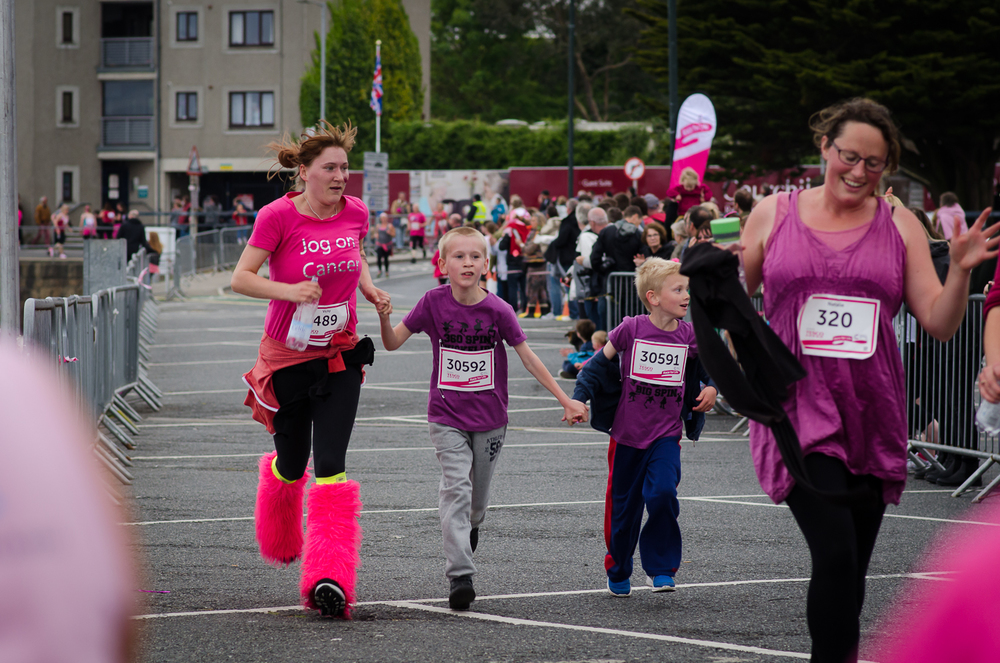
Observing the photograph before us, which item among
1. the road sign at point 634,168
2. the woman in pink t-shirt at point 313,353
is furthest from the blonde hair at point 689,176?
the road sign at point 634,168

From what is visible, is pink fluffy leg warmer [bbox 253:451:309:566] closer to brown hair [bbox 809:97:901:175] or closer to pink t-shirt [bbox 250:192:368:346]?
pink t-shirt [bbox 250:192:368:346]

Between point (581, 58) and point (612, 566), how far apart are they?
66.5 m

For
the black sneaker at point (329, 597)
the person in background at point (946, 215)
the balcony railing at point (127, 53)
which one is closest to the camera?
the black sneaker at point (329, 597)

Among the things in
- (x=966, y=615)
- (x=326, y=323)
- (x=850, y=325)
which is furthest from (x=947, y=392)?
(x=966, y=615)

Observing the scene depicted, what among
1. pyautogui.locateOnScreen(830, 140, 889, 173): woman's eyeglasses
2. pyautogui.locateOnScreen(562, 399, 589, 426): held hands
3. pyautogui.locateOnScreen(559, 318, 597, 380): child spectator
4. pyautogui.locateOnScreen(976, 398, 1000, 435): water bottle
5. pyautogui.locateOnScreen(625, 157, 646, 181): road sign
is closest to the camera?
pyautogui.locateOnScreen(830, 140, 889, 173): woman's eyeglasses

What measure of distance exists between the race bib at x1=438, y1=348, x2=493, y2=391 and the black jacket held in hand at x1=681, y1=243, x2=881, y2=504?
1.87 meters

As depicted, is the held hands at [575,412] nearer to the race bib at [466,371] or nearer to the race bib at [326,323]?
the race bib at [466,371]

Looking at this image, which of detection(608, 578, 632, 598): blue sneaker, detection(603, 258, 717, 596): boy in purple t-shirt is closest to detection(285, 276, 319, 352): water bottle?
detection(603, 258, 717, 596): boy in purple t-shirt

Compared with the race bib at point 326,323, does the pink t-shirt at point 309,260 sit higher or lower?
higher

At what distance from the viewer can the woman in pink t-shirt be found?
5488mm

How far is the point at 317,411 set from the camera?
5613mm

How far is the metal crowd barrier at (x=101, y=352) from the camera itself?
7.96 metres

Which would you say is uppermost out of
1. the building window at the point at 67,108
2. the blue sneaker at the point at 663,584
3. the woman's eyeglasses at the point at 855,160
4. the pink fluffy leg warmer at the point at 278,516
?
the building window at the point at 67,108

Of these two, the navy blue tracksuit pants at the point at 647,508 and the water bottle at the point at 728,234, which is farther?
the navy blue tracksuit pants at the point at 647,508
